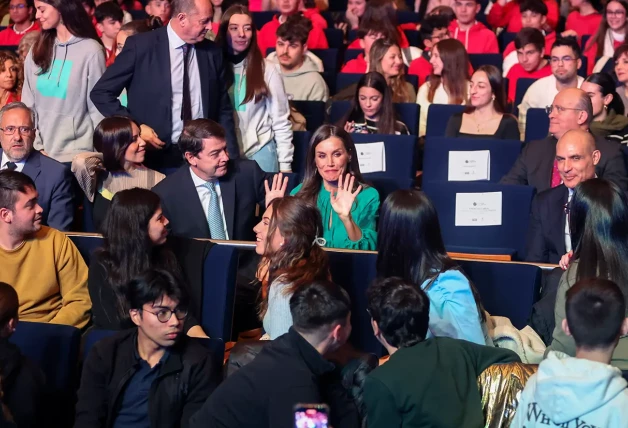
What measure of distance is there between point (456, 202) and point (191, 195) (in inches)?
54.1

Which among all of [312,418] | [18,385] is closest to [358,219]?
[18,385]

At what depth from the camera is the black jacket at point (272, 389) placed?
306 centimetres

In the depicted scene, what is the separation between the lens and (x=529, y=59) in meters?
7.69

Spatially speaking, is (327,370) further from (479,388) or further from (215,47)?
(215,47)

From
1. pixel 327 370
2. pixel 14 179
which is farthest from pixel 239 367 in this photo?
pixel 14 179

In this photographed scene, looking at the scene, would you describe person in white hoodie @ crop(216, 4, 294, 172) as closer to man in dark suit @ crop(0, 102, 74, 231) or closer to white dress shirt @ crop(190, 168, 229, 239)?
white dress shirt @ crop(190, 168, 229, 239)

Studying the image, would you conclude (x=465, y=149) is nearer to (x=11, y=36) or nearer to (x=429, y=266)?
(x=429, y=266)

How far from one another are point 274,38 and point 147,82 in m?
3.64

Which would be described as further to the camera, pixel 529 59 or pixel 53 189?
pixel 529 59

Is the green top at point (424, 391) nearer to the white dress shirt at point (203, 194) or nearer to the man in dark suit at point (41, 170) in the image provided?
the white dress shirt at point (203, 194)

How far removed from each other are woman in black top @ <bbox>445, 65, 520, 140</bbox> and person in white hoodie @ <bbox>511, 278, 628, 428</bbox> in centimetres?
343

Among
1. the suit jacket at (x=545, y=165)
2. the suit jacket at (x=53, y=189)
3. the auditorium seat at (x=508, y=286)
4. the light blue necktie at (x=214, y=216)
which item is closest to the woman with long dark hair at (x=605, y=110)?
the suit jacket at (x=545, y=165)

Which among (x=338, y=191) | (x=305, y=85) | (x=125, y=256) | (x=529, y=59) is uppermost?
(x=529, y=59)

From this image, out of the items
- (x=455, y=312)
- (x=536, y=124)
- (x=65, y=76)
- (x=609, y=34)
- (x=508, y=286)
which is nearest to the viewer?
(x=455, y=312)
